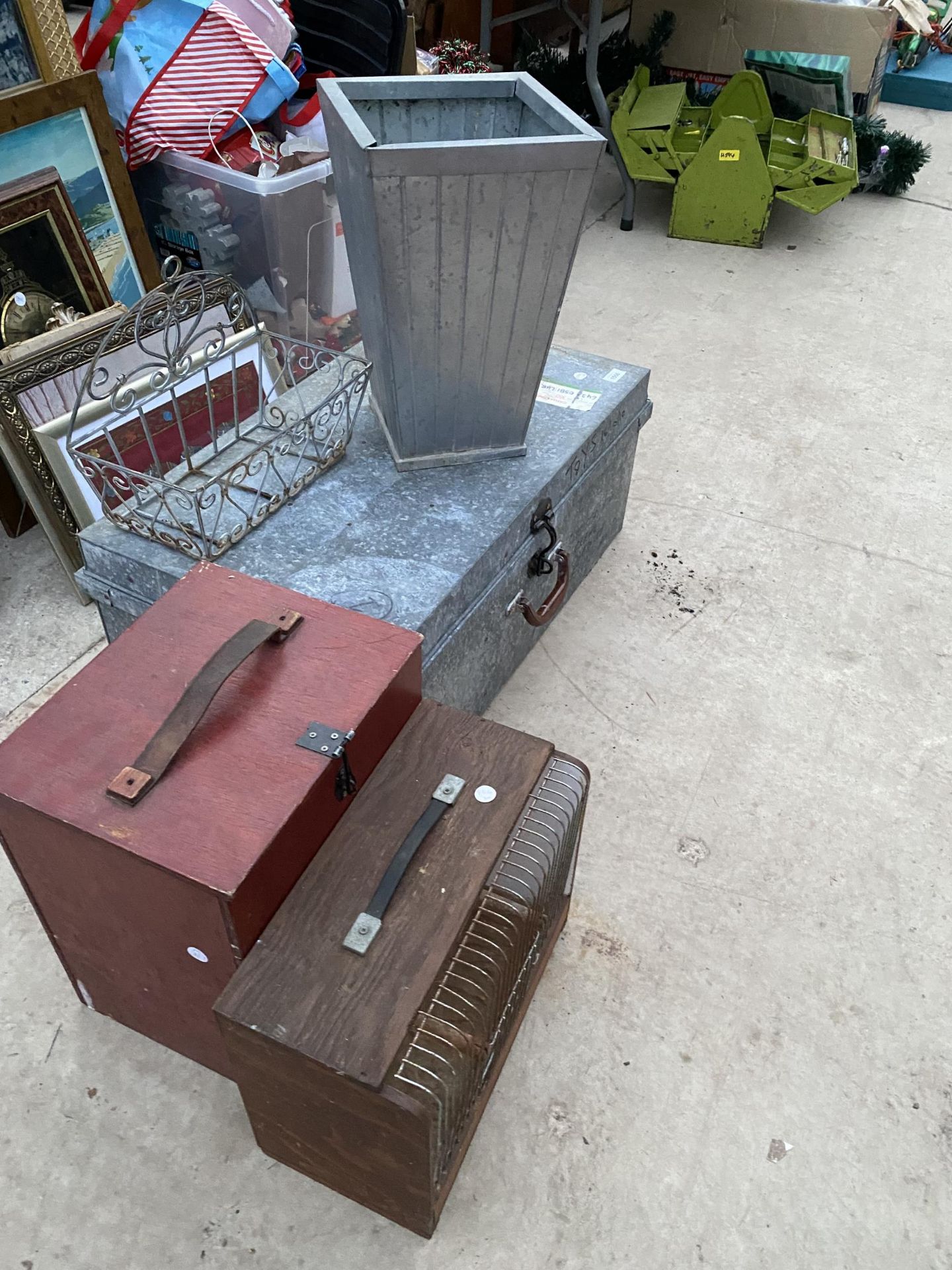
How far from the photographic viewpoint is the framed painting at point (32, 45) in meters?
2.00

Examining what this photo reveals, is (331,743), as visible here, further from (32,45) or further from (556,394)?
(32,45)

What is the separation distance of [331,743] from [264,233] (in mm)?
1963

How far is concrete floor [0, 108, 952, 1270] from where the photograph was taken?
1.27 meters

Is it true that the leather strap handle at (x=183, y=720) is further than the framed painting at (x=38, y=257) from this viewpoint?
No

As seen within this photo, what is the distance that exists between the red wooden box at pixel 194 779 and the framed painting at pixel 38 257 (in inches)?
48.2

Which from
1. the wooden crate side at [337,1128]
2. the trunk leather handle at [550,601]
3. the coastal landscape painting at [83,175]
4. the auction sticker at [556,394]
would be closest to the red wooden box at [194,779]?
the wooden crate side at [337,1128]

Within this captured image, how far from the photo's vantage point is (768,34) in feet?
13.9

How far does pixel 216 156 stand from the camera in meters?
2.60

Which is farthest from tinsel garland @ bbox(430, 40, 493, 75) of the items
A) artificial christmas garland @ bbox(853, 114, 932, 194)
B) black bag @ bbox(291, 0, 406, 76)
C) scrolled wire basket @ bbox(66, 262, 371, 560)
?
artificial christmas garland @ bbox(853, 114, 932, 194)

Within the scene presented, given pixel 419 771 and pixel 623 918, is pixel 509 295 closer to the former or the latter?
pixel 419 771

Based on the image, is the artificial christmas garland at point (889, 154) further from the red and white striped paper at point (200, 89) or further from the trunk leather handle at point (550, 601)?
the trunk leather handle at point (550, 601)

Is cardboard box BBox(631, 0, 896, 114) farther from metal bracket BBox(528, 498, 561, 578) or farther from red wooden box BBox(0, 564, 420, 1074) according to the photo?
red wooden box BBox(0, 564, 420, 1074)

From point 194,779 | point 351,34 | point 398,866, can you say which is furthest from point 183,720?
point 351,34

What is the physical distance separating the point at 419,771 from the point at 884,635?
4.62ft
